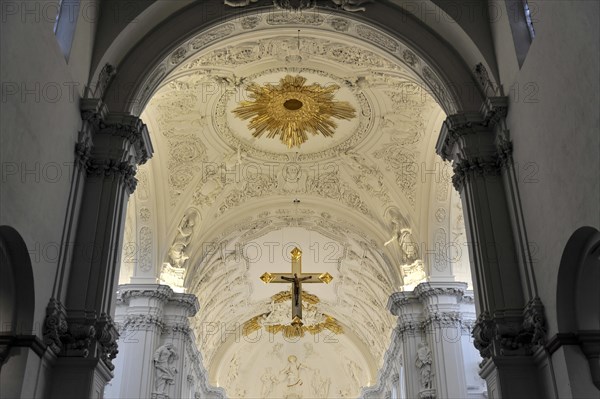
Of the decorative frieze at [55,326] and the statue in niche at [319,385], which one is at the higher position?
the statue in niche at [319,385]

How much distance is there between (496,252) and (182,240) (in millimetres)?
10921

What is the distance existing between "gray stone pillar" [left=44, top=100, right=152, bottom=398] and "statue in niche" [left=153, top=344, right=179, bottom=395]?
714 centimetres

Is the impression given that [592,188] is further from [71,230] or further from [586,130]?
[71,230]

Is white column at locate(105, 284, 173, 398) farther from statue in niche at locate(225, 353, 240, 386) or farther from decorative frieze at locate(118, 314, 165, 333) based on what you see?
A: statue in niche at locate(225, 353, 240, 386)

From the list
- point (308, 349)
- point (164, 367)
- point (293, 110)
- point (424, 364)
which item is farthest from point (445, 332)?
point (308, 349)

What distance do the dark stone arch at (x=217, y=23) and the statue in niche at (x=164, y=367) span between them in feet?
25.9

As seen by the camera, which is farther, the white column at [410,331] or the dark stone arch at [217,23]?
the white column at [410,331]

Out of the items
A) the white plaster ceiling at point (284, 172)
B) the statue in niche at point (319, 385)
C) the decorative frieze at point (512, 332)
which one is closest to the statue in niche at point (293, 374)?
the statue in niche at point (319, 385)

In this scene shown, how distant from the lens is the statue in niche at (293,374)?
32.2 m

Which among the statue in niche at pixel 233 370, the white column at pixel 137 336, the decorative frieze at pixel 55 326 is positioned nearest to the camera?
Result: the decorative frieze at pixel 55 326

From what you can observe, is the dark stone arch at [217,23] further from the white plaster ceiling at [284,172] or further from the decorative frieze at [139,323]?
the decorative frieze at [139,323]

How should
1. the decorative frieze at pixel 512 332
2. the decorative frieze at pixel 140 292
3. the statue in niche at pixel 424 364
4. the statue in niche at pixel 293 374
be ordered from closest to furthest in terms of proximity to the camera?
the decorative frieze at pixel 512 332
the statue in niche at pixel 424 364
the decorative frieze at pixel 140 292
the statue in niche at pixel 293 374

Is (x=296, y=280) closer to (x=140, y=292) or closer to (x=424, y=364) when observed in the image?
(x=424, y=364)

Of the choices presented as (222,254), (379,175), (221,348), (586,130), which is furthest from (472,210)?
(221,348)
